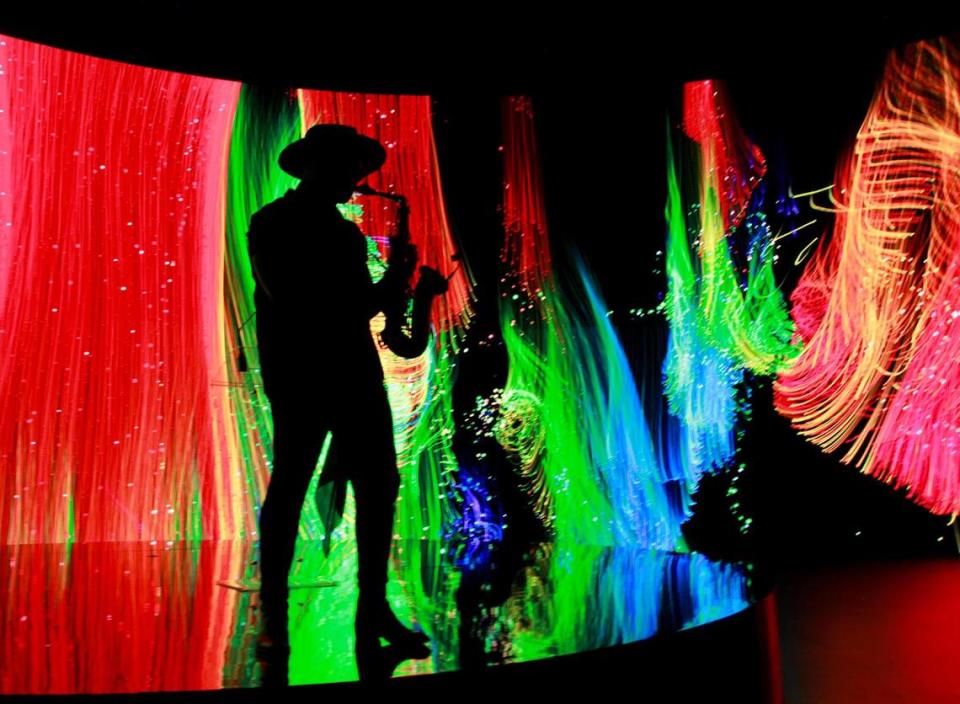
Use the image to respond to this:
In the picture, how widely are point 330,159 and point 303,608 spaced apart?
1.37 metres

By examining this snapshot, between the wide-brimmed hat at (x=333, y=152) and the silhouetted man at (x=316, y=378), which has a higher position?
the wide-brimmed hat at (x=333, y=152)

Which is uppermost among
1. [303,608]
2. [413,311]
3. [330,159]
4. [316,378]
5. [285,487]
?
[330,159]

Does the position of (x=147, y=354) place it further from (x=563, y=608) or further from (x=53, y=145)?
(x=563, y=608)

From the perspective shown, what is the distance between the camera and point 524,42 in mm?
3371

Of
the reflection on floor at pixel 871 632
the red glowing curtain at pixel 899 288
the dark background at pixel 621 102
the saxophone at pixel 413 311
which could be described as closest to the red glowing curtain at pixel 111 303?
the dark background at pixel 621 102

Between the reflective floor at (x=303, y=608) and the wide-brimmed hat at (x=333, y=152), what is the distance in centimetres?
131

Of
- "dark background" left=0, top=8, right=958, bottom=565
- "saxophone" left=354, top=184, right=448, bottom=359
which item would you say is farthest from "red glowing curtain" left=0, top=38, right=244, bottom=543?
"saxophone" left=354, top=184, right=448, bottom=359

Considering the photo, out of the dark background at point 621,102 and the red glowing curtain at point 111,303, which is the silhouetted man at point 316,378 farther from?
the red glowing curtain at point 111,303

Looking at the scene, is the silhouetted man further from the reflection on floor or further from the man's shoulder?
the reflection on floor

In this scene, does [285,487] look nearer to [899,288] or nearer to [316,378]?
[316,378]

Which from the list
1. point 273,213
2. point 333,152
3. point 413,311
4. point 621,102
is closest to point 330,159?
point 333,152

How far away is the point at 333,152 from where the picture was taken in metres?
2.69

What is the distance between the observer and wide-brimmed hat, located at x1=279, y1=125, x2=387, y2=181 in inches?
106

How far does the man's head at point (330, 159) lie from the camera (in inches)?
106
